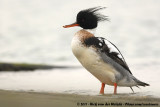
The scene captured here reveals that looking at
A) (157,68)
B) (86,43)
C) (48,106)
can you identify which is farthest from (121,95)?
(157,68)

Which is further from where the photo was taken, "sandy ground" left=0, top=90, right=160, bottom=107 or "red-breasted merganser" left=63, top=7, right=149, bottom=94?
"red-breasted merganser" left=63, top=7, right=149, bottom=94

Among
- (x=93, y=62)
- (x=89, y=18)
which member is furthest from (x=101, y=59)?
(x=89, y=18)

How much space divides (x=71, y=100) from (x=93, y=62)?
2.74 ft

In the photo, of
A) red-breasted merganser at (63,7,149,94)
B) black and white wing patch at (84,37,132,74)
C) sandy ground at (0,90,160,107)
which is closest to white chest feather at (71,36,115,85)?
red-breasted merganser at (63,7,149,94)

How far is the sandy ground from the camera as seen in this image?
5.40 m

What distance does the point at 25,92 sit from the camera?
6.66 meters

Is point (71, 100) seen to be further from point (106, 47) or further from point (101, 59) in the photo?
point (106, 47)

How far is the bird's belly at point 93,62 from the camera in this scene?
626 centimetres

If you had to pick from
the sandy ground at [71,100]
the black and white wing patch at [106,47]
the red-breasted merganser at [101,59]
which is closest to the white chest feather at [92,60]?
the red-breasted merganser at [101,59]

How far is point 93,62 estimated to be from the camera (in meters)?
6.26

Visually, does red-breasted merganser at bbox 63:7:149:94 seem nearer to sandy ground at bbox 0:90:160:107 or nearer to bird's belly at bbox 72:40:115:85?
bird's belly at bbox 72:40:115:85

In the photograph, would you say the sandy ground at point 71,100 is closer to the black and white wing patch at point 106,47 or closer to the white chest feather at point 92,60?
the white chest feather at point 92,60

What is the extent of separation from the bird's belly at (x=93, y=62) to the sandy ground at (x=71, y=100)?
1.25 ft

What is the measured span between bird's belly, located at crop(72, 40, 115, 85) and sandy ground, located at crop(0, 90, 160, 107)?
1.25 feet
